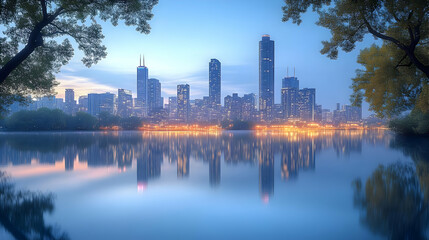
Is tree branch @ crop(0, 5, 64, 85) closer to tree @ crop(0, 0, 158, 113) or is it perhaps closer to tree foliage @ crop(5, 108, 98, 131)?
tree @ crop(0, 0, 158, 113)

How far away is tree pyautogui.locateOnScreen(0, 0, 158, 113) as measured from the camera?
9.66 meters

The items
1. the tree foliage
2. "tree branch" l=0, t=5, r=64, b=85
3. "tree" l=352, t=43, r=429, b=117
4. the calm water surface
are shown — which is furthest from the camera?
the tree foliage

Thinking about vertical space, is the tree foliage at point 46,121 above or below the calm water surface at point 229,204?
above

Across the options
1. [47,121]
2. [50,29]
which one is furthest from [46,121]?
[50,29]

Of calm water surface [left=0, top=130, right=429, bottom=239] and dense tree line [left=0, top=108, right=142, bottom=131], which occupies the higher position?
dense tree line [left=0, top=108, right=142, bottom=131]

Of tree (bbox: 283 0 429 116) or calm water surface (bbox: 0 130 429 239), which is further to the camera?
tree (bbox: 283 0 429 116)

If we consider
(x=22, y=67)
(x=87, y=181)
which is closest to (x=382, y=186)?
(x=87, y=181)

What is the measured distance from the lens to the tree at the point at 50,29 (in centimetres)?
966

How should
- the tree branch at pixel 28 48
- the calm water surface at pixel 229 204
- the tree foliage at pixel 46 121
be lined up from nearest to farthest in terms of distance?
the calm water surface at pixel 229 204, the tree branch at pixel 28 48, the tree foliage at pixel 46 121

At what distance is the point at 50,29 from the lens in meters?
11.6

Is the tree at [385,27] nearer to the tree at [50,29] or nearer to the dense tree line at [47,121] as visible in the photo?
the tree at [50,29]

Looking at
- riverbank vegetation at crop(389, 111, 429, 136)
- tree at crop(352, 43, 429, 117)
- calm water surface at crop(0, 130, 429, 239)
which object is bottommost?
calm water surface at crop(0, 130, 429, 239)

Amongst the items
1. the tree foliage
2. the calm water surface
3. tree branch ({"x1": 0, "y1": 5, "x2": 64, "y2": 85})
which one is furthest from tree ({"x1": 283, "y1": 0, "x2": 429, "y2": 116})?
the tree foliage

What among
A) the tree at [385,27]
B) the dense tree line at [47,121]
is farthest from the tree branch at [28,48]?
the dense tree line at [47,121]
